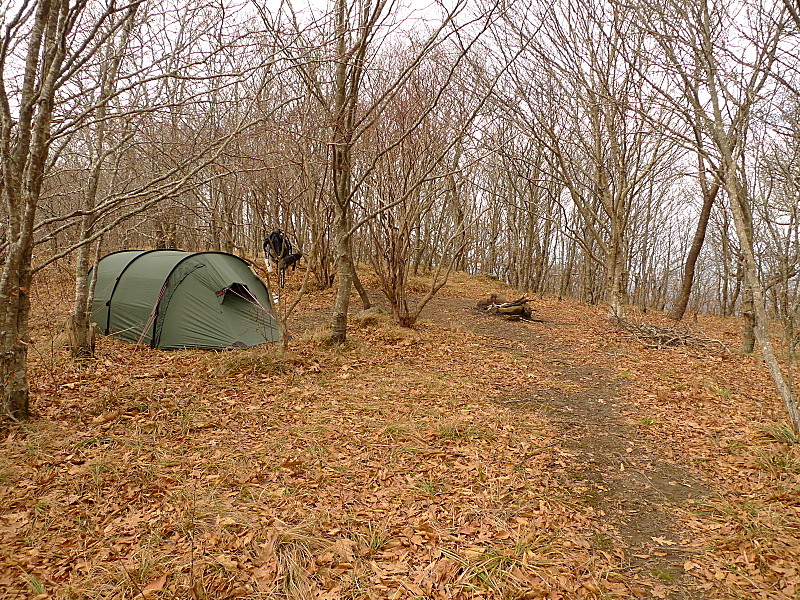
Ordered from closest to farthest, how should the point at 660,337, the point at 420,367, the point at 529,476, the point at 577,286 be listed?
the point at 529,476 < the point at 420,367 < the point at 660,337 < the point at 577,286

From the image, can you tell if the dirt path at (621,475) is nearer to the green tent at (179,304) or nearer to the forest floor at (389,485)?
the forest floor at (389,485)

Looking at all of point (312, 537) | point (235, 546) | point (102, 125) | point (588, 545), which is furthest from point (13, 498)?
point (102, 125)

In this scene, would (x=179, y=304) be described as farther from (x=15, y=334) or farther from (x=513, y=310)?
(x=513, y=310)

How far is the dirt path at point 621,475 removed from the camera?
270 cm

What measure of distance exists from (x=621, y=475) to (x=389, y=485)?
1.94m

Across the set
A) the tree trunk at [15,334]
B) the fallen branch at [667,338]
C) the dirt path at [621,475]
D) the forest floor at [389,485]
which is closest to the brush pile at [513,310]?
the fallen branch at [667,338]

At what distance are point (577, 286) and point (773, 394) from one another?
30428 millimetres

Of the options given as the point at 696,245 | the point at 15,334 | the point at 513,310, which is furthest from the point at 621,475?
the point at 696,245

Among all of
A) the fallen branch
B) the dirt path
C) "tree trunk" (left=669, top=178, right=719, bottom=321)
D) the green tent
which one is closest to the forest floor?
the dirt path

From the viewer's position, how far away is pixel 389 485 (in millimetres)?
3484

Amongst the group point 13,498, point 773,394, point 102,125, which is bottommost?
point 13,498

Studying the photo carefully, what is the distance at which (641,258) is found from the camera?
26.9 metres

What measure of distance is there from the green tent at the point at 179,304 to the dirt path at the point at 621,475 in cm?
493

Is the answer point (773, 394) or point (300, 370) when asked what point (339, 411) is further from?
point (773, 394)
